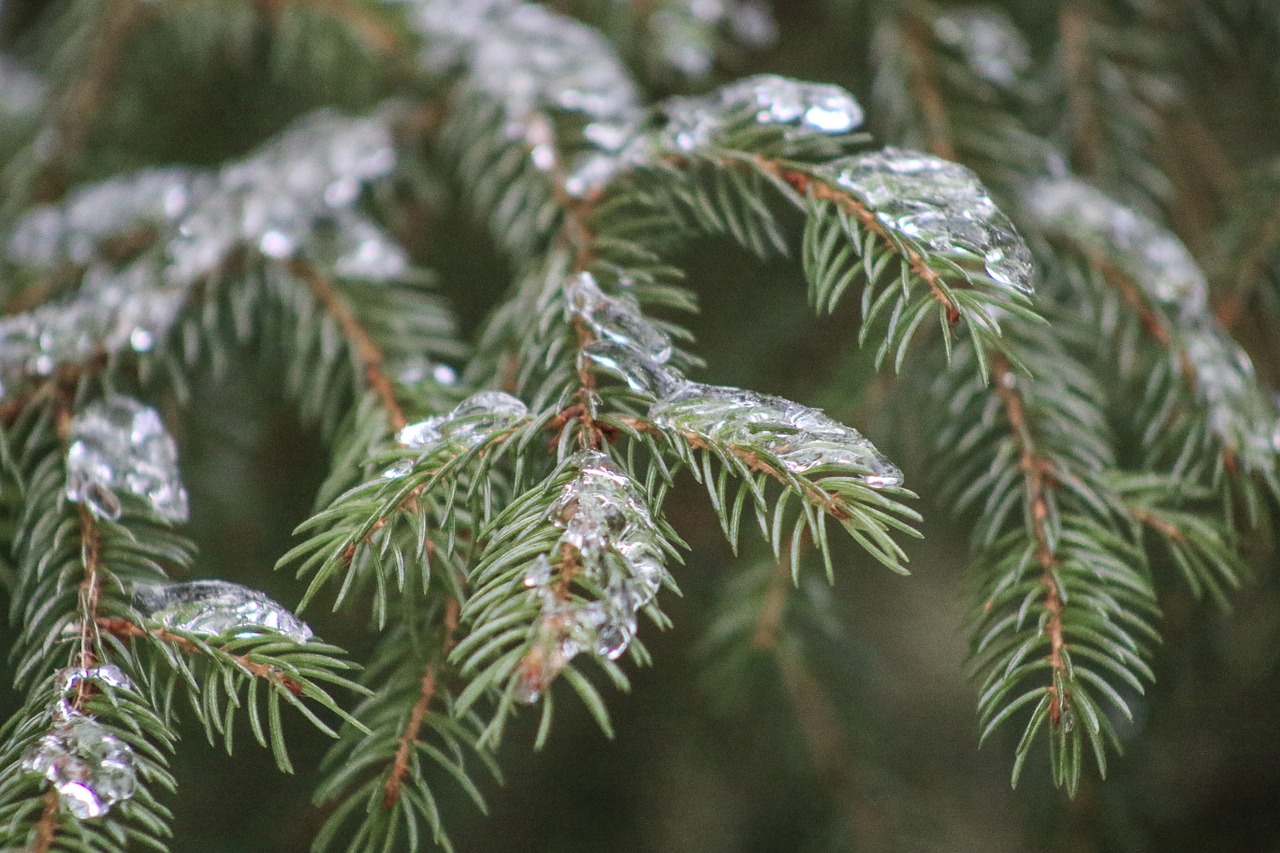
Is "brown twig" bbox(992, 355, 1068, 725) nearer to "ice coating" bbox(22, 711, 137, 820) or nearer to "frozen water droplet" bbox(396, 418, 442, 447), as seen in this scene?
"frozen water droplet" bbox(396, 418, 442, 447)

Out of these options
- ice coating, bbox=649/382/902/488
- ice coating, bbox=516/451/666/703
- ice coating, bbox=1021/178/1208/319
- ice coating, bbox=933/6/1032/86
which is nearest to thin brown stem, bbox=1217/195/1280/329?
ice coating, bbox=1021/178/1208/319

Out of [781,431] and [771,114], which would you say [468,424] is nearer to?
[781,431]

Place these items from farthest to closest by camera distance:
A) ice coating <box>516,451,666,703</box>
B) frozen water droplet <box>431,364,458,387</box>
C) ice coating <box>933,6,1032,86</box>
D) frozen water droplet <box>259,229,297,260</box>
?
ice coating <box>933,6,1032,86</box>
frozen water droplet <box>259,229,297,260</box>
frozen water droplet <box>431,364,458,387</box>
ice coating <box>516,451,666,703</box>

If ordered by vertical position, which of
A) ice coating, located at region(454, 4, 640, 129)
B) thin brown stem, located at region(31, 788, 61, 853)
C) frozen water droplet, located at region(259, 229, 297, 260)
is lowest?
thin brown stem, located at region(31, 788, 61, 853)

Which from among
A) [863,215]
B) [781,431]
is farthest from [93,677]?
[863,215]

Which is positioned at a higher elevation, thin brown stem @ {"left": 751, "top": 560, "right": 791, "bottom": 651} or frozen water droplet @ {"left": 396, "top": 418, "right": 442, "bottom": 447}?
frozen water droplet @ {"left": 396, "top": 418, "right": 442, "bottom": 447}

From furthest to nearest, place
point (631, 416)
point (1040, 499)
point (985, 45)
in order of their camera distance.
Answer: point (985, 45) < point (1040, 499) < point (631, 416)

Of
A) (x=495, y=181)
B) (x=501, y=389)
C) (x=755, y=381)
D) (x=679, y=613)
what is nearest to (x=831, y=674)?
(x=679, y=613)
